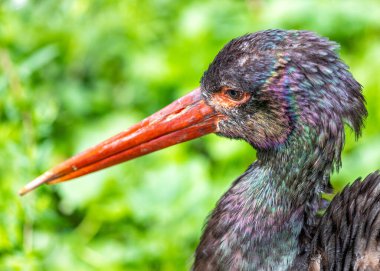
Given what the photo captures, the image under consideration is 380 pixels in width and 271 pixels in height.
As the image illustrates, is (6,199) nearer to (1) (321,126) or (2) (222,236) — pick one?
(2) (222,236)

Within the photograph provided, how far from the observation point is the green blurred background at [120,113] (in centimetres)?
418

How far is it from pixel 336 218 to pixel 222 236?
474 mm

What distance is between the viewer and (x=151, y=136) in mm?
3344

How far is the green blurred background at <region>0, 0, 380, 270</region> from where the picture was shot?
4.18 metres

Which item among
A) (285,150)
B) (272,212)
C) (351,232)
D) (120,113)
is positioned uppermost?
(120,113)

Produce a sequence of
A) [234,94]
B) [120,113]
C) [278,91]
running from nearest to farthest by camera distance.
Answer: [278,91] < [234,94] < [120,113]

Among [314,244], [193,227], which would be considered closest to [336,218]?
[314,244]

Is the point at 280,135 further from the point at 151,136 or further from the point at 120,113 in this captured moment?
the point at 120,113

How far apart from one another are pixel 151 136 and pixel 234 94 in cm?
46

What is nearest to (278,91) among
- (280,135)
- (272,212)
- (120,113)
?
(280,135)

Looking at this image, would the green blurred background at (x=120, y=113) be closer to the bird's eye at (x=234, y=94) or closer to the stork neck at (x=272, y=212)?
the stork neck at (x=272, y=212)

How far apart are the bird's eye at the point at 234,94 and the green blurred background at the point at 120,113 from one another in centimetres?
126

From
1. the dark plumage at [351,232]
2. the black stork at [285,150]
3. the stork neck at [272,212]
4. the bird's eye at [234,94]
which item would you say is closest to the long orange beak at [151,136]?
the black stork at [285,150]

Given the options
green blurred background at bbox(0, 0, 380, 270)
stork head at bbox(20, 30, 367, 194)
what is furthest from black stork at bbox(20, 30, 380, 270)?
green blurred background at bbox(0, 0, 380, 270)
